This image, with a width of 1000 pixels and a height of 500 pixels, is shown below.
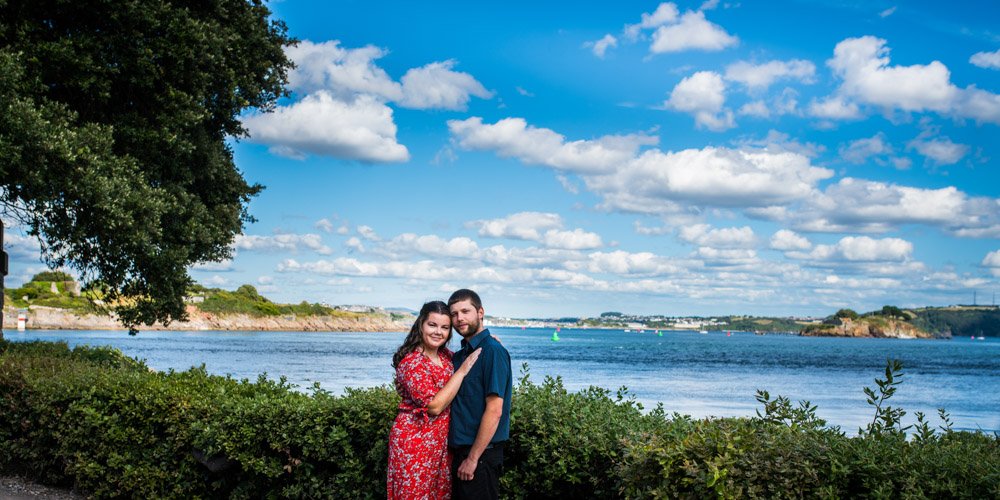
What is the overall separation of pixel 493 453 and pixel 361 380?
102ft

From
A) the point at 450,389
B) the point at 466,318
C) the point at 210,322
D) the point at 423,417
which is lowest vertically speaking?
the point at 210,322

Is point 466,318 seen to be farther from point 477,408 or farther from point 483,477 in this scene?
point 483,477

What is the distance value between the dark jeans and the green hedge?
0.74 meters

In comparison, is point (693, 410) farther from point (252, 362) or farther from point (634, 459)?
point (252, 362)

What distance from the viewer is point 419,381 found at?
18.1 feet

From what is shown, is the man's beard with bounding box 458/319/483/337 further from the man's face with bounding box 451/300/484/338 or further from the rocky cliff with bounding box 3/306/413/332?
the rocky cliff with bounding box 3/306/413/332

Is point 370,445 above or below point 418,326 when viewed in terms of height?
below

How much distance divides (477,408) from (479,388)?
142 mm

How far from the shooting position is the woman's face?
5.50 meters

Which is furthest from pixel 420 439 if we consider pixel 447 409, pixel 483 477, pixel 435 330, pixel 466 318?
pixel 466 318

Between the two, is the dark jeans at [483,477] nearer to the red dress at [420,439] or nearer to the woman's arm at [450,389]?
the red dress at [420,439]

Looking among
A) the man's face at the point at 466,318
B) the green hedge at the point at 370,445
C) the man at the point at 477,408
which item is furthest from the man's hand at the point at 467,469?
the green hedge at the point at 370,445

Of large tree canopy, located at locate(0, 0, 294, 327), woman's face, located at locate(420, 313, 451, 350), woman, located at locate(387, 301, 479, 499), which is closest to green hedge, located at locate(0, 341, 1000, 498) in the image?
woman, located at locate(387, 301, 479, 499)

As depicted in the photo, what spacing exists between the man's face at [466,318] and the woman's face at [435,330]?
7cm
